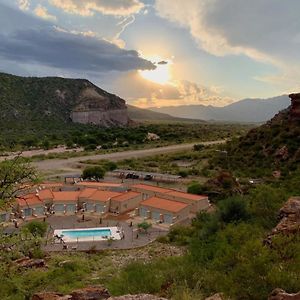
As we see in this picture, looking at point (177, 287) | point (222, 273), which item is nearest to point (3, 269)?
point (177, 287)

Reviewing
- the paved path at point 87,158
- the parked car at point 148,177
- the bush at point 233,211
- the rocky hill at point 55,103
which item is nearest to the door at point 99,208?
the bush at point 233,211

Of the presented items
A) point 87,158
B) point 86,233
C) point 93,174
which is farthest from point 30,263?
point 87,158

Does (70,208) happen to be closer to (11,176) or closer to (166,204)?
(166,204)

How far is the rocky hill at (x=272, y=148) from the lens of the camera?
157 ft

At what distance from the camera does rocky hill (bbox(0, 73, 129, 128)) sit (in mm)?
145125

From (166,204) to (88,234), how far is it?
8.61 m

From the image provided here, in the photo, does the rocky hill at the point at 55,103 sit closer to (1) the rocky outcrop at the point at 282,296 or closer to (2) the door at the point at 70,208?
(2) the door at the point at 70,208

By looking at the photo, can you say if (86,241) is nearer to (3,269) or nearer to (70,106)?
(3,269)

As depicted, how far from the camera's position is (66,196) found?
→ 139ft

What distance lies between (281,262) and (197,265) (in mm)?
4907

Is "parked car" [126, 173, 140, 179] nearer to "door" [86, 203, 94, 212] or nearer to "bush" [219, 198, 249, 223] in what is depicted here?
"door" [86, 203, 94, 212]

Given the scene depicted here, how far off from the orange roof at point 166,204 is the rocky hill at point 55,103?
10337 cm

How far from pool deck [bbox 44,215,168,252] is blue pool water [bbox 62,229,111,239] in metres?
1.30

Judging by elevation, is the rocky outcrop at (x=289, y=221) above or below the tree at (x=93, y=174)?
above
